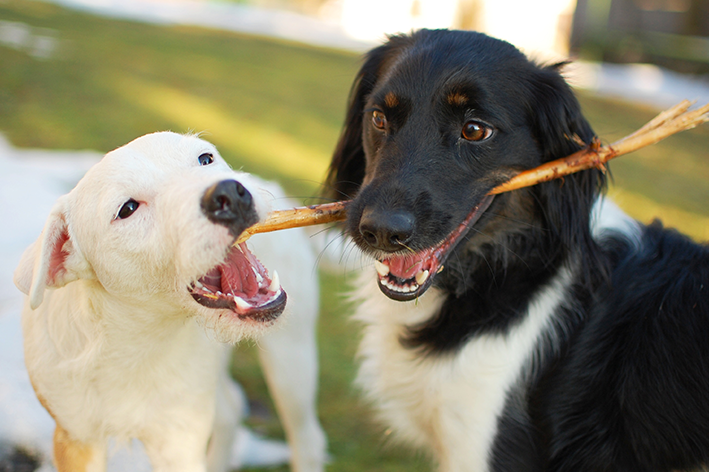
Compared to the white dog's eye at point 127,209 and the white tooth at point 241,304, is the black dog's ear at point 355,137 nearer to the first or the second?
the white tooth at point 241,304

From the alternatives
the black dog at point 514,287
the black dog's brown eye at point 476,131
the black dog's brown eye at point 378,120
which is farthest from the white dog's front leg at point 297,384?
the black dog's brown eye at point 476,131

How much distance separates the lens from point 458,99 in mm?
2146

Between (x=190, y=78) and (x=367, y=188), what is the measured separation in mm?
9175

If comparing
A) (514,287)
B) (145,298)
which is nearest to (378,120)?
(514,287)

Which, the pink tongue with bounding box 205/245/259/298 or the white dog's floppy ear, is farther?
the pink tongue with bounding box 205/245/259/298

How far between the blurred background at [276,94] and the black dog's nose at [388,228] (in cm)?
50

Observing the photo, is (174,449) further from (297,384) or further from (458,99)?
(458,99)

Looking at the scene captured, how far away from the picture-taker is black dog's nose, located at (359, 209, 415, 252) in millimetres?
1912

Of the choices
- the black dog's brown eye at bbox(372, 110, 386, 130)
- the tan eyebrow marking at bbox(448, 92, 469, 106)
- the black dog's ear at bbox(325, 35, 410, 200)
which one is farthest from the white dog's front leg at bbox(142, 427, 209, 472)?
the tan eyebrow marking at bbox(448, 92, 469, 106)

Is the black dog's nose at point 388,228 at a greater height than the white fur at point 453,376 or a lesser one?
greater

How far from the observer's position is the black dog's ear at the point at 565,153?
2.24 meters

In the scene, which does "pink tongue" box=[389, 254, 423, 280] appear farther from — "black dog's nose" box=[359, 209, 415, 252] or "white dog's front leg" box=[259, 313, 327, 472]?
"white dog's front leg" box=[259, 313, 327, 472]

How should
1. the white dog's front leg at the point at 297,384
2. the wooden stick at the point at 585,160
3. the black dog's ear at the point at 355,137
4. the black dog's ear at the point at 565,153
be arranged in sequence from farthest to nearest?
the black dog's ear at the point at 355,137 < the white dog's front leg at the point at 297,384 < the black dog's ear at the point at 565,153 < the wooden stick at the point at 585,160

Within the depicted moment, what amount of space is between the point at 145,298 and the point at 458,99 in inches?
52.2
